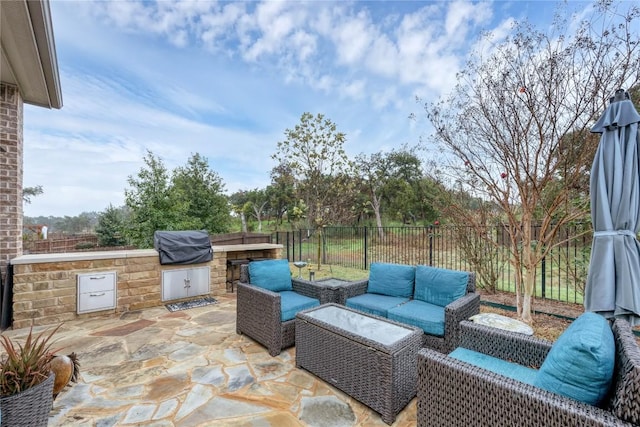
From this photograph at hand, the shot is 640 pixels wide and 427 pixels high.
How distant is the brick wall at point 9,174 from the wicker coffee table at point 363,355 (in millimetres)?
4498

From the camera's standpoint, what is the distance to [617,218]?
1.91 meters

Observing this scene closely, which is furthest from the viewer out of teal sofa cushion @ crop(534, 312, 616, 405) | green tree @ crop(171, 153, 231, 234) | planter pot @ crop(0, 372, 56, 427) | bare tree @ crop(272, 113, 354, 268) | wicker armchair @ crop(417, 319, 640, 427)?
green tree @ crop(171, 153, 231, 234)

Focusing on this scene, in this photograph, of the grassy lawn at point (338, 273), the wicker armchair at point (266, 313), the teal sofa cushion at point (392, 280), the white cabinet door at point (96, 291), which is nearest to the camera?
the wicker armchair at point (266, 313)

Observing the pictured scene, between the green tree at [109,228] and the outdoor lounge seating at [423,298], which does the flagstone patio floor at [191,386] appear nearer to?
the outdoor lounge seating at [423,298]

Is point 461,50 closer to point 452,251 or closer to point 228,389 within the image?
point 452,251

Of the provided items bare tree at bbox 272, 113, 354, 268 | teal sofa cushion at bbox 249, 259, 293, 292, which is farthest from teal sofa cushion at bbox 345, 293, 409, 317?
bare tree at bbox 272, 113, 354, 268

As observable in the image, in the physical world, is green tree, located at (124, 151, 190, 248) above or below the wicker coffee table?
above

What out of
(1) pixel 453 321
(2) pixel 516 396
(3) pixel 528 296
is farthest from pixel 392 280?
(2) pixel 516 396

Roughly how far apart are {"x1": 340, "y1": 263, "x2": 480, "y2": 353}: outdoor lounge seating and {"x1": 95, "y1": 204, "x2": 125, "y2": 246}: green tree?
573 inches

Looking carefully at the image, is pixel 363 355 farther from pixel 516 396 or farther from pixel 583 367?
pixel 583 367

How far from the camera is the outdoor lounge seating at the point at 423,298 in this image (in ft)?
8.96

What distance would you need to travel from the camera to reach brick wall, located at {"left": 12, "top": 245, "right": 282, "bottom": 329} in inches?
153

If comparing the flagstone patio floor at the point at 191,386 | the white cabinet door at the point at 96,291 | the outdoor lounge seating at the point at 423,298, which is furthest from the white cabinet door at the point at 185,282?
the outdoor lounge seating at the point at 423,298

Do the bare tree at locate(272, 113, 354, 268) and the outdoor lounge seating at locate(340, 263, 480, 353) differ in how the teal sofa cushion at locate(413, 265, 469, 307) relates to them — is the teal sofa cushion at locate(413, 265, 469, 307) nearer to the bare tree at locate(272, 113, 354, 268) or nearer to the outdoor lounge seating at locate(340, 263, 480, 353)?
the outdoor lounge seating at locate(340, 263, 480, 353)
